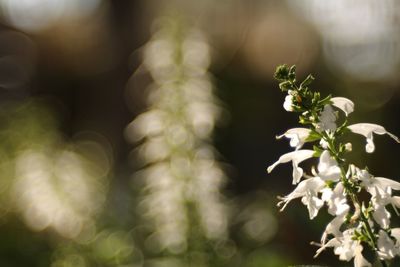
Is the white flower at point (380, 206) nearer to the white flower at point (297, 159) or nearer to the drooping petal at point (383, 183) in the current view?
the drooping petal at point (383, 183)

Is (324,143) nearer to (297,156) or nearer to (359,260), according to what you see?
(297,156)

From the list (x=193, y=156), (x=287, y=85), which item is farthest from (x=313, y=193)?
(x=193, y=156)

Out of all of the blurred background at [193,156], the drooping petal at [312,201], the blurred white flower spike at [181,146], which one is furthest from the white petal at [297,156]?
the blurred white flower spike at [181,146]

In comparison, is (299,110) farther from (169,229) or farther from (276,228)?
(276,228)

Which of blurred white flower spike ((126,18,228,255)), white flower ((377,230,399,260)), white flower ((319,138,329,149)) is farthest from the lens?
blurred white flower spike ((126,18,228,255))

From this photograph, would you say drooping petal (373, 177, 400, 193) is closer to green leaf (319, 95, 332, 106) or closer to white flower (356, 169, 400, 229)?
white flower (356, 169, 400, 229)

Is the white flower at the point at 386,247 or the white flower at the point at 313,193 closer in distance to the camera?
the white flower at the point at 386,247

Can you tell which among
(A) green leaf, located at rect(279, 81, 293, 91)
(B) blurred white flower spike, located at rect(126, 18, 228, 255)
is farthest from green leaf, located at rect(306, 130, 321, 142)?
(B) blurred white flower spike, located at rect(126, 18, 228, 255)

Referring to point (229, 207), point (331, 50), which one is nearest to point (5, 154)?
point (229, 207)
